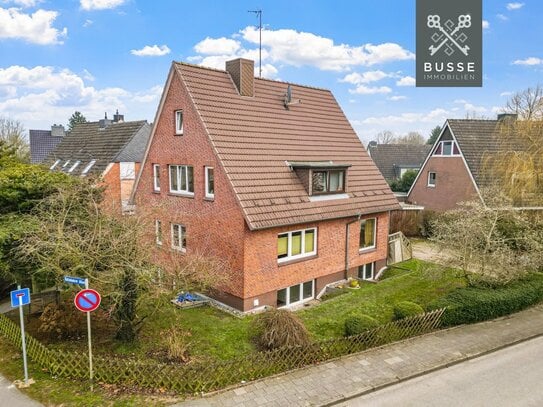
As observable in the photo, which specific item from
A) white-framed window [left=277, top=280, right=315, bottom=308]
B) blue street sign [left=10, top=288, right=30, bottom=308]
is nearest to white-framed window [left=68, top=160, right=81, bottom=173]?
white-framed window [left=277, top=280, right=315, bottom=308]

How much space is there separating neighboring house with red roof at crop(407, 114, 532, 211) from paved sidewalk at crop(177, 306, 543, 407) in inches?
646

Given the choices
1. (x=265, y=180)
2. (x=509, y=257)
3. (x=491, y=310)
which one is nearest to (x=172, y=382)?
(x=265, y=180)

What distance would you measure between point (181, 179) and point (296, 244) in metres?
6.07

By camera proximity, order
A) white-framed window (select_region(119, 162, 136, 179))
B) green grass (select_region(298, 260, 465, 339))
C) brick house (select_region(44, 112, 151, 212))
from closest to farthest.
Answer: green grass (select_region(298, 260, 465, 339)), brick house (select_region(44, 112, 151, 212)), white-framed window (select_region(119, 162, 136, 179))

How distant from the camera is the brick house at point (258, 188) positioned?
1583cm

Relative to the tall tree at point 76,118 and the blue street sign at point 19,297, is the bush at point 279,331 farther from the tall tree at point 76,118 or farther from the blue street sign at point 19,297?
the tall tree at point 76,118

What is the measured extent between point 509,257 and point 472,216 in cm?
213

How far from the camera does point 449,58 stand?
66.1 ft

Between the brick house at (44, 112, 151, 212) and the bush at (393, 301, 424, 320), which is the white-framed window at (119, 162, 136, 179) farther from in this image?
the bush at (393, 301, 424, 320)

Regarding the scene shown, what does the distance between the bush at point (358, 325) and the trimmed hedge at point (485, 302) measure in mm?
3112

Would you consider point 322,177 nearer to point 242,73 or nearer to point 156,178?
point 242,73

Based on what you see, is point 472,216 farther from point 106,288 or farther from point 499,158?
point 106,288

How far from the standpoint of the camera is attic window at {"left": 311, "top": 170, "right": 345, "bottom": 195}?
18.0 m

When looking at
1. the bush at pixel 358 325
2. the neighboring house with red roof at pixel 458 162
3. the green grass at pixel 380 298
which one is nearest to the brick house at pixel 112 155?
the green grass at pixel 380 298
